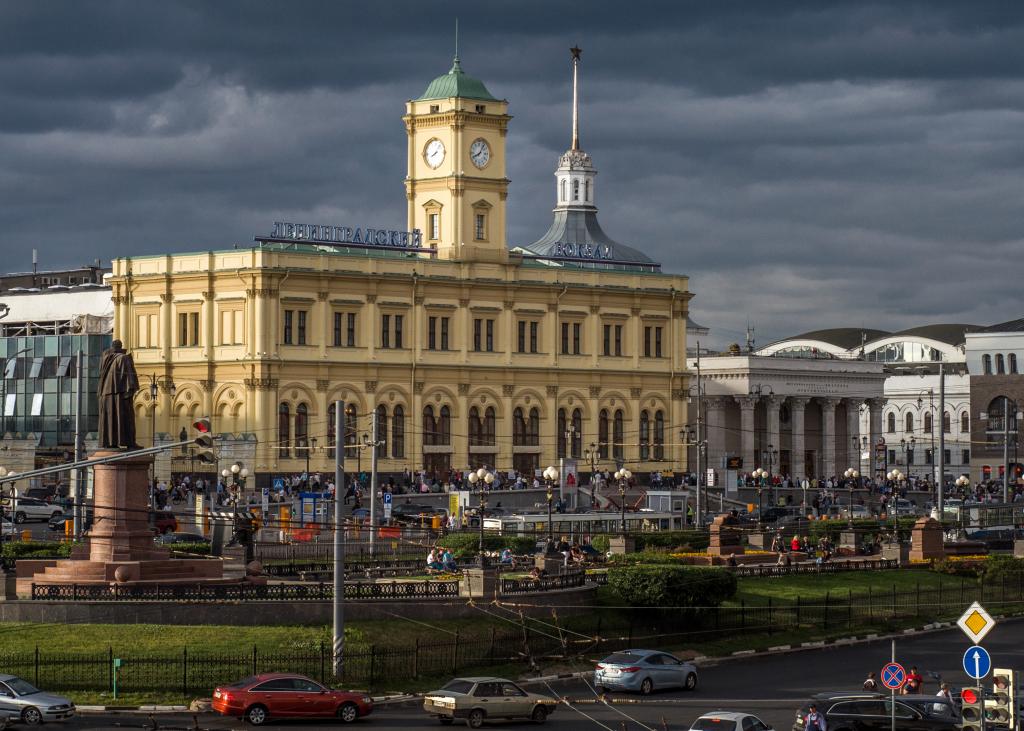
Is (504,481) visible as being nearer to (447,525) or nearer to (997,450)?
(447,525)

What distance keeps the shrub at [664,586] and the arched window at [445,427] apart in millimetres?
63834

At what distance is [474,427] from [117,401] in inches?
2896

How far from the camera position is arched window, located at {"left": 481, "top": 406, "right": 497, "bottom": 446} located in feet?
431

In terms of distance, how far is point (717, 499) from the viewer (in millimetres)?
121312

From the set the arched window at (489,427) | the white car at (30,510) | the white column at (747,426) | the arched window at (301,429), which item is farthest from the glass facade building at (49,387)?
the white column at (747,426)

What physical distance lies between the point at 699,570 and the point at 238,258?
6222cm

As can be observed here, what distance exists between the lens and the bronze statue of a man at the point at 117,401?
57.4 m

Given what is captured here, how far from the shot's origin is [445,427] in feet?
425

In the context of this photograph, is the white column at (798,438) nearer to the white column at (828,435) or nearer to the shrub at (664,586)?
the white column at (828,435)

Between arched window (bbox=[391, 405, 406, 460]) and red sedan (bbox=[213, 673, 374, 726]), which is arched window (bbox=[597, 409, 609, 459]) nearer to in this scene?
arched window (bbox=[391, 405, 406, 460])

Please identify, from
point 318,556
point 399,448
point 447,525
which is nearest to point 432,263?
point 399,448

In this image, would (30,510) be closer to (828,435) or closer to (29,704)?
(29,704)

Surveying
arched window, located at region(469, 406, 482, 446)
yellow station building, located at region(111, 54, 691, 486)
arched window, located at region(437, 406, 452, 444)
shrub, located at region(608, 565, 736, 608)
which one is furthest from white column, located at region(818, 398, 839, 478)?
shrub, located at region(608, 565, 736, 608)

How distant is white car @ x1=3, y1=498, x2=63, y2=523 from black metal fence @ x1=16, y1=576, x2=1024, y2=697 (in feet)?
115
